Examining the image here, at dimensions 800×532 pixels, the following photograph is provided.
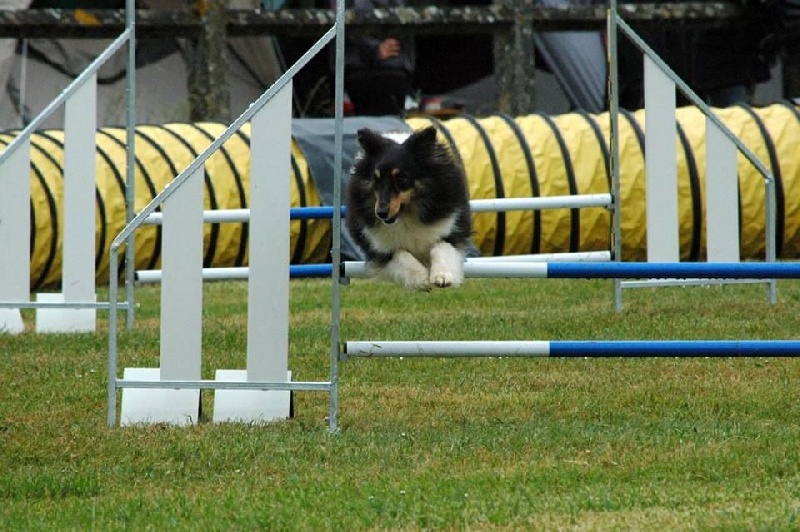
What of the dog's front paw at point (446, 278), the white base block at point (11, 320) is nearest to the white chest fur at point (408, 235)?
the dog's front paw at point (446, 278)

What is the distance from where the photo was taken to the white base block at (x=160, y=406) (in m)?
5.20

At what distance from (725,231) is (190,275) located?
12.2 feet

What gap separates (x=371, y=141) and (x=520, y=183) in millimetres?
4761

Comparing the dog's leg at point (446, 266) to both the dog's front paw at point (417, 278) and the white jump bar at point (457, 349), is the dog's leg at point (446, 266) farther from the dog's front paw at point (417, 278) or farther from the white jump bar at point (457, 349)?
the white jump bar at point (457, 349)

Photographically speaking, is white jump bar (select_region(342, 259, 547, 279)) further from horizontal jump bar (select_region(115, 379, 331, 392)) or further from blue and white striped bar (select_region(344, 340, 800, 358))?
horizontal jump bar (select_region(115, 379, 331, 392))

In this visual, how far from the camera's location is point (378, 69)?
13484mm

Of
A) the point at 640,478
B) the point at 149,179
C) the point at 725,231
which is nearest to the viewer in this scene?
the point at 640,478

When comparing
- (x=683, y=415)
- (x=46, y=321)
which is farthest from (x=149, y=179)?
Result: (x=683, y=415)

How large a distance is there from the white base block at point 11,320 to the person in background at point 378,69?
19.6 feet

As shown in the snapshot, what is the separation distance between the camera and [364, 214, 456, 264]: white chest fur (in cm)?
561

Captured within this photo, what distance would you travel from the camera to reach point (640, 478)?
416cm

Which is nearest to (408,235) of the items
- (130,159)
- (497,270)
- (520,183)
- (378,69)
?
(497,270)

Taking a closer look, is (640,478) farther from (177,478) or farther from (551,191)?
(551,191)

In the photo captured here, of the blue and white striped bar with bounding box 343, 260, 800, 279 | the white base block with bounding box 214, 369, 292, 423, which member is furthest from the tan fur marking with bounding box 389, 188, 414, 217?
the white base block with bounding box 214, 369, 292, 423
